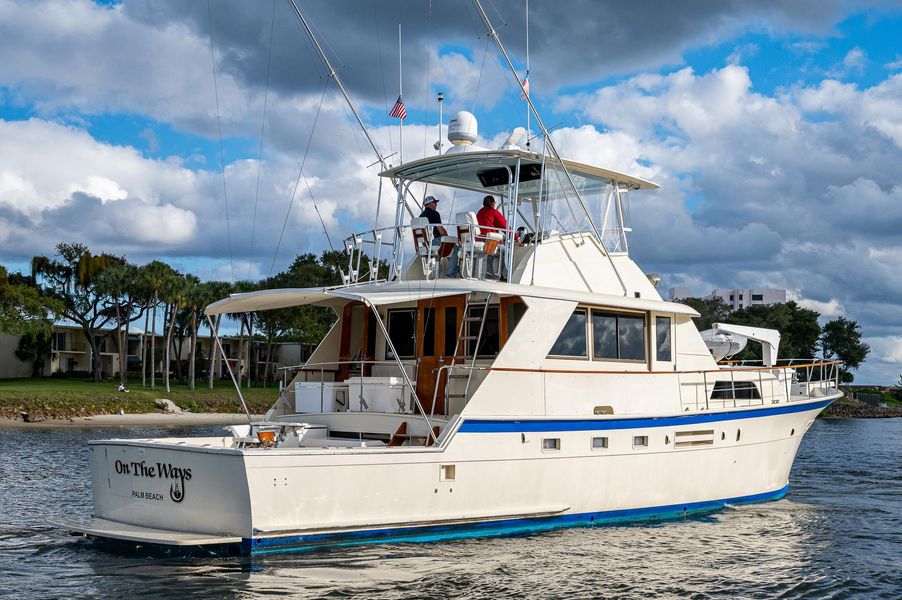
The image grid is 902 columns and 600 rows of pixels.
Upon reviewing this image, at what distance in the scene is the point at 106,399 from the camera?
143 ft

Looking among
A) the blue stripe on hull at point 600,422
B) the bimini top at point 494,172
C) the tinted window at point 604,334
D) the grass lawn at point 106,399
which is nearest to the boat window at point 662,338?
the tinted window at point 604,334

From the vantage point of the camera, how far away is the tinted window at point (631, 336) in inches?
552

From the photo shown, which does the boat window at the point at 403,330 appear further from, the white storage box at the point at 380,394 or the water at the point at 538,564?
the water at the point at 538,564

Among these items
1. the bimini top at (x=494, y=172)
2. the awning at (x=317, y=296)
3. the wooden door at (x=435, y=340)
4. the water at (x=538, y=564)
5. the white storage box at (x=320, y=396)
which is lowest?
the water at (x=538, y=564)

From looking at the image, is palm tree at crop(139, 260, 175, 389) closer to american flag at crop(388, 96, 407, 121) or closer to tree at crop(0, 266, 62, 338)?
tree at crop(0, 266, 62, 338)

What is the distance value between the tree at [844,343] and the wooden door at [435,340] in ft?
245

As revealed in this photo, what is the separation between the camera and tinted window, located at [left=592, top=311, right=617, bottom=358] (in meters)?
13.7

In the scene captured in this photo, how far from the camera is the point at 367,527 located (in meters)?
10.7

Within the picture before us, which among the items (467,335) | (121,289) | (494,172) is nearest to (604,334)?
(467,335)

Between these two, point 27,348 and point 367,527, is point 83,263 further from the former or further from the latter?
point 367,527

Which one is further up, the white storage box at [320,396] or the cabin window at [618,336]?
the cabin window at [618,336]

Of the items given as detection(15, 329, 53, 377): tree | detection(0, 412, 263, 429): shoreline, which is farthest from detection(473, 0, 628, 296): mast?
A: detection(15, 329, 53, 377): tree

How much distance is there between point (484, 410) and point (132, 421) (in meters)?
33.2

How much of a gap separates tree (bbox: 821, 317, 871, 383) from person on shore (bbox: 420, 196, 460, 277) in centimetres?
7371
